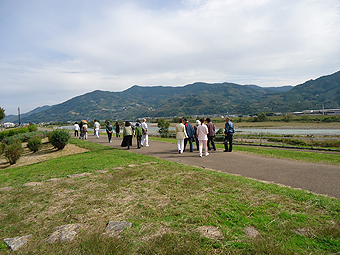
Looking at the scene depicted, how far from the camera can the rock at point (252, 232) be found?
3052 millimetres

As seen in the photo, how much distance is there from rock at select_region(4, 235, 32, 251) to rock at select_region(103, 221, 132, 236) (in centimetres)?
120

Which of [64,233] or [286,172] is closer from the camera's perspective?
[64,233]

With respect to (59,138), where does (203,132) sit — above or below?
above

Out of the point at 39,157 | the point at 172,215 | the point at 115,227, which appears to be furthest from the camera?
the point at 39,157

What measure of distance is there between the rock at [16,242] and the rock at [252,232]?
134 inches

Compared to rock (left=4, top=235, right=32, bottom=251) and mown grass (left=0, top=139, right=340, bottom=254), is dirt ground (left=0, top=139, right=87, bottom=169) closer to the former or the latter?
mown grass (left=0, top=139, right=340, bottom=254)

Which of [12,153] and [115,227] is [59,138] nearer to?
[12,153]

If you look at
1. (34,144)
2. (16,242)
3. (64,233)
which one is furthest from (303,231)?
(34,144)

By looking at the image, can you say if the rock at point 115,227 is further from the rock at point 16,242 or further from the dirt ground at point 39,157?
the dirt ground at point 39,157

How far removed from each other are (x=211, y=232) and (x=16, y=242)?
2961 millimetres

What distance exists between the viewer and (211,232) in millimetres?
3143

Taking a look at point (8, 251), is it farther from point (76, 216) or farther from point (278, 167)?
point (278, 167)

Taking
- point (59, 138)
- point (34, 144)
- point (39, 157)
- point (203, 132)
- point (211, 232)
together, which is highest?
point (203, 132)

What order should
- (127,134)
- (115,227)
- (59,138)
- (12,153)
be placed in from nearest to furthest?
1. (115,227)
2. (127,134)
3. (12,153)
4. (59,138)
